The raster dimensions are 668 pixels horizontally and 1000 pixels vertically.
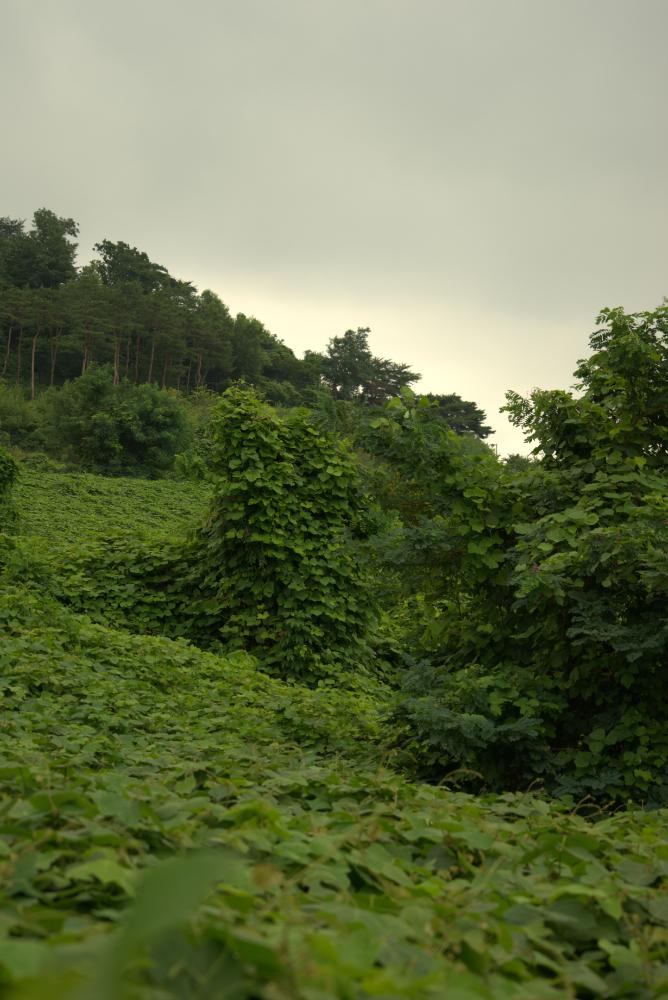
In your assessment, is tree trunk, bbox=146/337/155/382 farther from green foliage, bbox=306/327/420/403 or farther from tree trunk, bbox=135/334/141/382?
green foliage, bbox=306/327/420/403

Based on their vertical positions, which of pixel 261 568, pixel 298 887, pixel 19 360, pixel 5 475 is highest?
pixel 19 360

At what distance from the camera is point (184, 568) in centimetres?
1005

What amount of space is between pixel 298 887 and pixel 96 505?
61.9 feet

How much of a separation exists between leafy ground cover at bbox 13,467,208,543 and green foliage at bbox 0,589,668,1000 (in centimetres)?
1198

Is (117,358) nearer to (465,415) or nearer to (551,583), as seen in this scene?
(465,415)

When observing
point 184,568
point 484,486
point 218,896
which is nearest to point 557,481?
point 484,486

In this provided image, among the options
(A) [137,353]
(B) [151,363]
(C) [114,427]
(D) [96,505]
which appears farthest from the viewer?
(A) [137,353]

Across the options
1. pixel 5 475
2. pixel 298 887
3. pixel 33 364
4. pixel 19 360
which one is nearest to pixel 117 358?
pixel 33 364

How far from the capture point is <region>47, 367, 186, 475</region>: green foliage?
3084 centimetres

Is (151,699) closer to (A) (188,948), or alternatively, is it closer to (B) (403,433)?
(B) (403,433)

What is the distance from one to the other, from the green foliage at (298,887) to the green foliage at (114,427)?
27.8m

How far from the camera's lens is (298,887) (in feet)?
6.53

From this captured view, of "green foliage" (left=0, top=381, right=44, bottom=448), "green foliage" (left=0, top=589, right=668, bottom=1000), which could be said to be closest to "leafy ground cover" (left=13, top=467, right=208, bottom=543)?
"green foliage" (left=0, top=381, right=44, bottom=448)

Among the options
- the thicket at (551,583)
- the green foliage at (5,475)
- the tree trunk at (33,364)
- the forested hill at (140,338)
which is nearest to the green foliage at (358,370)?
the forested hill at (140,338)
